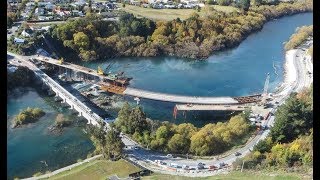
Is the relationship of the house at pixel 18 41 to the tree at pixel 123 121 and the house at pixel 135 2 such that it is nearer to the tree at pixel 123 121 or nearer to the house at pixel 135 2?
the tree at pixel 123 121

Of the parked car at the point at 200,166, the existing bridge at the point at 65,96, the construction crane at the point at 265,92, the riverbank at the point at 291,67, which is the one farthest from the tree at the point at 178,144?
the riverbank at the point at 291,67

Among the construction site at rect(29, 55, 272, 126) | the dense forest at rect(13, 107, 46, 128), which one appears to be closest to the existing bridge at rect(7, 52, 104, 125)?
the construction site at rect(29, 55, 272, 126)

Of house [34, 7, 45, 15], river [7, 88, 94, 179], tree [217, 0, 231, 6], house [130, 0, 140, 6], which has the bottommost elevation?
river [7, 88, 94, 179]

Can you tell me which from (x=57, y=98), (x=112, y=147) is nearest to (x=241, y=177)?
(x=112, y=147)

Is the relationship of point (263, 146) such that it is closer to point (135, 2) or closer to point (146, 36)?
point (146, 36)

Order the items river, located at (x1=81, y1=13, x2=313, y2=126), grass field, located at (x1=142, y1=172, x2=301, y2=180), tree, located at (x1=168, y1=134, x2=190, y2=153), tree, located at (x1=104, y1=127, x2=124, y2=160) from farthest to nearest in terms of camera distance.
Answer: river, located at (x1=81, y1=13, x2=313, y2=126)
tree, located at (x1=168, y1=134, x2=190, y2=153)
tree, located at (x1=104, y1=127, x2=124, y2=160)
grass field, located at (x1=142, y1=172, x2=301, y2=180)

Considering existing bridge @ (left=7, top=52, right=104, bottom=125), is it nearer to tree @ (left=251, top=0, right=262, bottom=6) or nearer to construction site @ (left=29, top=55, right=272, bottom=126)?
construction site @ (left=29, top=55, right=272, bottom=126)
